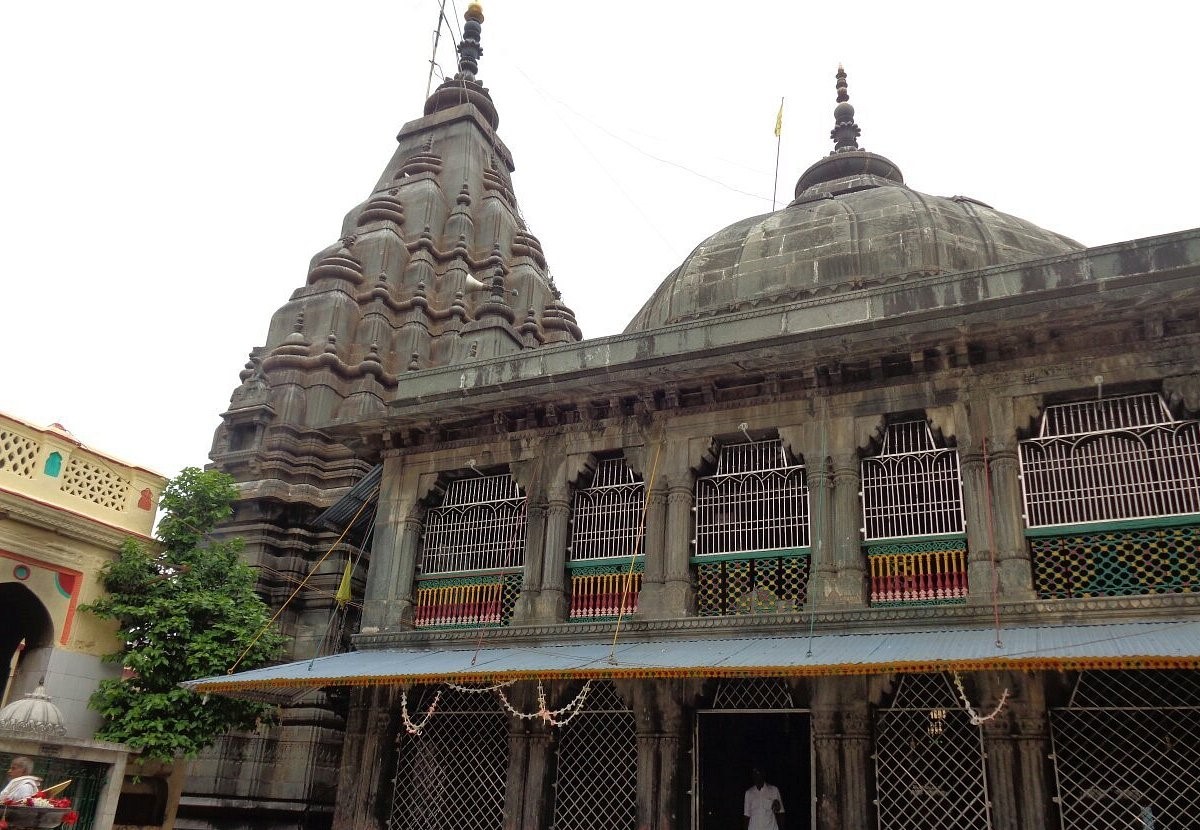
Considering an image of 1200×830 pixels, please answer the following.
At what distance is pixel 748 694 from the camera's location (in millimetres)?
13359

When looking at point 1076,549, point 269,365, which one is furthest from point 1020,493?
point 269,365

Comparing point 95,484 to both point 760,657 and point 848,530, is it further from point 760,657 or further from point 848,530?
point 848,530

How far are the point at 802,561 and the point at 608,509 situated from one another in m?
3.04

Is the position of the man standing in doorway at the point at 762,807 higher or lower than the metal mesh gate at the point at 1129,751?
lower

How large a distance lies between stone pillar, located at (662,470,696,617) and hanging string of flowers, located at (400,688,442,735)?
3.60m

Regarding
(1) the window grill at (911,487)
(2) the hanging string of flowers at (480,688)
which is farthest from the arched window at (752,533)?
(2) the hanging string of flowers at (480,688)

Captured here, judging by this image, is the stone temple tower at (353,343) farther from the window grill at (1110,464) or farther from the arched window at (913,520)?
the window grill at (1110,464)

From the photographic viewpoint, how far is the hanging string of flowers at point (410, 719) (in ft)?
45.5

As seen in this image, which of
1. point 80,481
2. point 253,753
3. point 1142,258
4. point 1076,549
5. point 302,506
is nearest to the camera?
point 1076,549

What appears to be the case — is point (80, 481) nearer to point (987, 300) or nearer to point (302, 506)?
point (302, 506)

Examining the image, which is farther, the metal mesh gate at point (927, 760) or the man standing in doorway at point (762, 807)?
the man standing in doorway at point (762, 807)

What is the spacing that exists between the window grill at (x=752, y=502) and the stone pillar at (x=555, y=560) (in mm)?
2017

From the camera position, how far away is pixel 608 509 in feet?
48.3

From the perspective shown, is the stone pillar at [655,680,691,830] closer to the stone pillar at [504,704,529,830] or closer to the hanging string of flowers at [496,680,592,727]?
the hanging string of flowers at [496,680,592,727]
